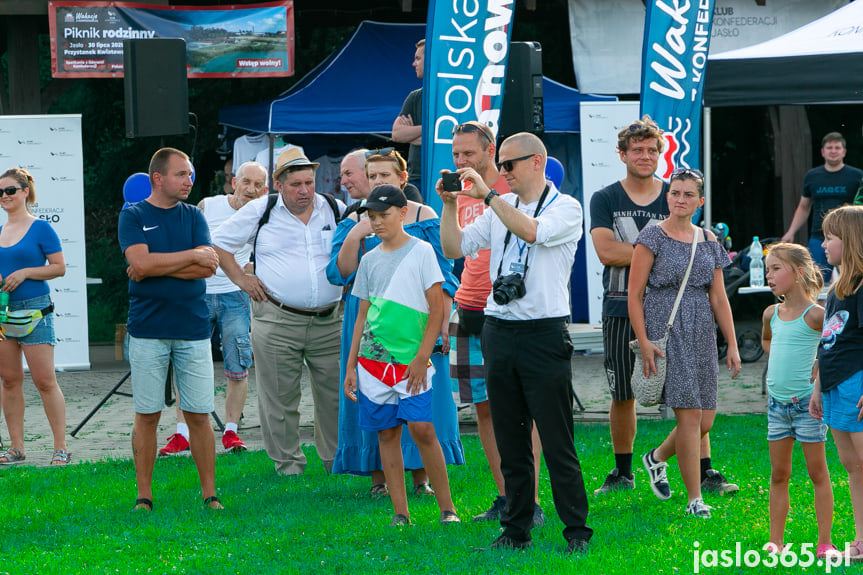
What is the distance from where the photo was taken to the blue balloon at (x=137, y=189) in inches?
325

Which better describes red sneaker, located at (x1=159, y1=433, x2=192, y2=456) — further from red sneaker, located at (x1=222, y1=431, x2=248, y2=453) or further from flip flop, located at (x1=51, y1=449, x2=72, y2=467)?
flip flop, located at (x1=51, y1=449, x2=72, y2=467)

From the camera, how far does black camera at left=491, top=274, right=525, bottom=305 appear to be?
4.77m

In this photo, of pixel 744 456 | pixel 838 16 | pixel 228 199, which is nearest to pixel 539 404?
pixel 744 456

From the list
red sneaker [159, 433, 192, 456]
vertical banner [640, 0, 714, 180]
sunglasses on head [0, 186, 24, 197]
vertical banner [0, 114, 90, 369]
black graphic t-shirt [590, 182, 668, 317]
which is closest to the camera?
black graphic t-shirt [590, 182, 668, 317]

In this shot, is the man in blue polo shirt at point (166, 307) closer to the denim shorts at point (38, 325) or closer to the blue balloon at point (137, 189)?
the denim shorts at point (38, 325)

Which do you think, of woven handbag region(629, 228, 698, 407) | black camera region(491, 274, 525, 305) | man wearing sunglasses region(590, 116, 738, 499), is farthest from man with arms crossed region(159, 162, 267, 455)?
black camera region(491, 274, 525, 305)

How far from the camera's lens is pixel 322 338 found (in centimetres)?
699

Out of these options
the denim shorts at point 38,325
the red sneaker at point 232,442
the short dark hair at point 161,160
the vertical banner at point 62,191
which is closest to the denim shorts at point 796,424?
the short dark hair at point 161,160

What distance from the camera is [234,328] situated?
8211 mm

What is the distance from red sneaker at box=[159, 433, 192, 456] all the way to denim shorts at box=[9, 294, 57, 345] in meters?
1.10

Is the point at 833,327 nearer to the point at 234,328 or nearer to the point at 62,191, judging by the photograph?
the point at 234,328

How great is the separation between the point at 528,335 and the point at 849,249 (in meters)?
1.37

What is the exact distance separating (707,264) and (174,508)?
3.20 m

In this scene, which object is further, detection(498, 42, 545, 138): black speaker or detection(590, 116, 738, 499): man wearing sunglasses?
detection(498, 42, 545, 138): black speaker
